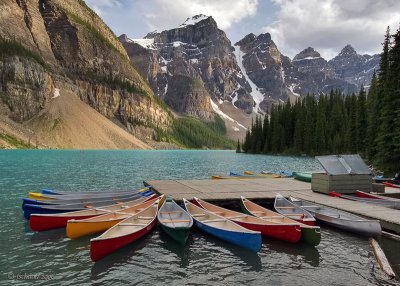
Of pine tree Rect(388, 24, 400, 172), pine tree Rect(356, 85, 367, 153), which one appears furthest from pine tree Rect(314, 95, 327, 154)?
pine tree Rect(388, 24, 400, 172)

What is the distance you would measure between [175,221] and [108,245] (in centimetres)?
505

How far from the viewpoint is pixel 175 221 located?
770 inches

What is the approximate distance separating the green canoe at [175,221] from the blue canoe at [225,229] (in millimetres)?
680

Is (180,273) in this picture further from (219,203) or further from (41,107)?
(41,107)

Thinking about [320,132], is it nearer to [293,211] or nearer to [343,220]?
[293,211]

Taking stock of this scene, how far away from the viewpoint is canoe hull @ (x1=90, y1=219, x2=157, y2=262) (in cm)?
1457

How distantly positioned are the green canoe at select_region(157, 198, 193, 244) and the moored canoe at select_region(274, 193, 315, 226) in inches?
244

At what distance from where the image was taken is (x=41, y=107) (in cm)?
19362

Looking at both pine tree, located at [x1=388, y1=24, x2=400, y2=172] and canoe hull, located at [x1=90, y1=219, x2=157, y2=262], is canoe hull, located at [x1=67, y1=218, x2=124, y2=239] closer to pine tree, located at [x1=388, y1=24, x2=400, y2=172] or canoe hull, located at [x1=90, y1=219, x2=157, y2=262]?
canoe hull, located at [x1=90, y1=219, x2=157, y2=262]

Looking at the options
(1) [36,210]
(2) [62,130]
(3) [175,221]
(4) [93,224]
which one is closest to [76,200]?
(1) [36,210]

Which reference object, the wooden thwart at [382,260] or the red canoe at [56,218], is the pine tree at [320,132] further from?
the red canoe at [56,218]

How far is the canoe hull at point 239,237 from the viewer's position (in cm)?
1594

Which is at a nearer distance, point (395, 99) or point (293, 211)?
point (293, 211)

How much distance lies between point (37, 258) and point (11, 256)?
4.19ft
